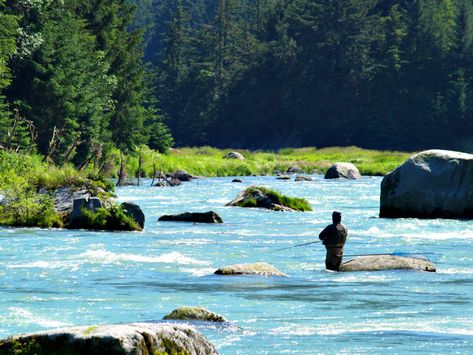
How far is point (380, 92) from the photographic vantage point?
136 meters

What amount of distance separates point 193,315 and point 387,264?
799 cm

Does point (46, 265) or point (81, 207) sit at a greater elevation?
point (81, 207)

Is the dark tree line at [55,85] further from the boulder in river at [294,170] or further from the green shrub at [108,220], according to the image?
the green shrub at [108,220]

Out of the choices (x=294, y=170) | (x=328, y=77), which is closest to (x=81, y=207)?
(x=294, y=170)

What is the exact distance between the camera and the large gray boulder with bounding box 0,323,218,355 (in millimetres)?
9422

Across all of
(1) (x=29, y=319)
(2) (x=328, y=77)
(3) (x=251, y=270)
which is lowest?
A: (1) (x=29, y=319)

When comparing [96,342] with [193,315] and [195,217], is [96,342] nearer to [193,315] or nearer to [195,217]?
[193,315]

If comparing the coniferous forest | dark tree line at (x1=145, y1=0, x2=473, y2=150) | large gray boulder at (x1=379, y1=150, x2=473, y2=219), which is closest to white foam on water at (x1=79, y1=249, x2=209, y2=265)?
large gray boulder at (x1=379, y1=150, x2=473, y2=219)

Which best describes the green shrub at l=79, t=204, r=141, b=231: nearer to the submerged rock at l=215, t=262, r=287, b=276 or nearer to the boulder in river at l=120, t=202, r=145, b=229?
the boulder in river at l=120, t=202, r=145, b=229

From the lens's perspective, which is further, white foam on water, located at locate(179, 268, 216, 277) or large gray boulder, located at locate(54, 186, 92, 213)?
large gray boulder, located at locate(54, 186, 92, 213)

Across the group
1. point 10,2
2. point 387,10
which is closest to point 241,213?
point 10,2

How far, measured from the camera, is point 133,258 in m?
24.7

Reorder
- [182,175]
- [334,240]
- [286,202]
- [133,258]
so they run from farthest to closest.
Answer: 1. [182,175]
2. [286,202]
3. [133,258]
4. [334,240]

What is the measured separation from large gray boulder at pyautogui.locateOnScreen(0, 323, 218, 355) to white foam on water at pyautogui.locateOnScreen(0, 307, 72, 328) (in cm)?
577
